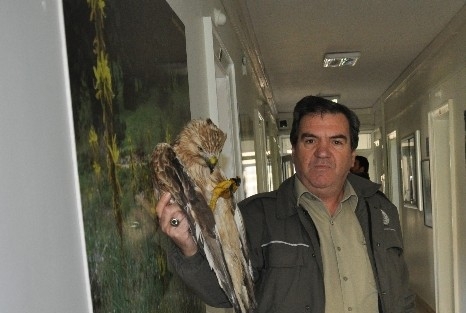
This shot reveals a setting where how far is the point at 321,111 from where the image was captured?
61.7 inches

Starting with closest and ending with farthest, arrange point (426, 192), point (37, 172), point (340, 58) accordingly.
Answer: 1. point (37, 172)
2. point (340, 58)
3. point (426, 192)

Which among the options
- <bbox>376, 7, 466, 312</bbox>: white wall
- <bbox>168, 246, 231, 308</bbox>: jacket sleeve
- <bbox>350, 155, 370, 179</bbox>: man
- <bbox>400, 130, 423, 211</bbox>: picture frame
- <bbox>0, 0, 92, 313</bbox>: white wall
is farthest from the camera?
<bbox>400, 130, 423, 211</bbox>: picture frame

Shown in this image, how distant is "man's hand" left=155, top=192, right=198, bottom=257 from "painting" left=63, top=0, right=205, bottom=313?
0.17 feet

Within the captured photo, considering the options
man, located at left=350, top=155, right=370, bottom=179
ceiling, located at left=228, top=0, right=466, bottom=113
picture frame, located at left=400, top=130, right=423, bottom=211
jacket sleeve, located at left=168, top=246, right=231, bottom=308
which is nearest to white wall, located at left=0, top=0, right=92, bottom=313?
jacket sleeve, located at left=168, top=246, right=231, bottom=308

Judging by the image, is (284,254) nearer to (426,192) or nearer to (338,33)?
(338,33)

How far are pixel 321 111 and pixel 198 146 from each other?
76 cm

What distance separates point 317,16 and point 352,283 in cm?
271

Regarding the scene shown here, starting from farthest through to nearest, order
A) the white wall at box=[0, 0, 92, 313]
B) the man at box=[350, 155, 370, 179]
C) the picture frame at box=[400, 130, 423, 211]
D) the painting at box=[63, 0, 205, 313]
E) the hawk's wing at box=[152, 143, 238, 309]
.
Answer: the picture frame at box=[400, 130, 423, 211], the man at box=[350, 155, 370, 179], the hawk's wing at box=[152, 143, 238, 309], the painting at box=[63, 0, 205, 313], the white wall at box=[0, 0, 92, 313]

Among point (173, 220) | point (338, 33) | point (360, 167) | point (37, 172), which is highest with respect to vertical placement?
point (338, 33)

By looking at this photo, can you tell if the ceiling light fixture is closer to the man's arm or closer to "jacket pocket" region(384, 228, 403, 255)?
"jacket pocket" region(384, 228, 403, 255)

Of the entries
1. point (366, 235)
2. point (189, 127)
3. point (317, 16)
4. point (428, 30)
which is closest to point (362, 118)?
point (428, 30)

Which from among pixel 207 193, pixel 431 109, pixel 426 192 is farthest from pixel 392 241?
pixel 426 192

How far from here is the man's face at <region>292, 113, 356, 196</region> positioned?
1.53m

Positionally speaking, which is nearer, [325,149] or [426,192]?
[325,149]
